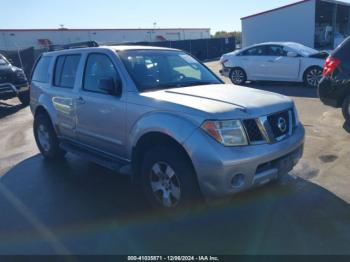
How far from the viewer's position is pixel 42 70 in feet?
21.1

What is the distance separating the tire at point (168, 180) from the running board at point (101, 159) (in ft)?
1.17

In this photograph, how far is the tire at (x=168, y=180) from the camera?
11.7 ft

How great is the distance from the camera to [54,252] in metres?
3.49

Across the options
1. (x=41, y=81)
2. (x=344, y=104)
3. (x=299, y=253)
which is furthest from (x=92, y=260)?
(x=344, y=104)

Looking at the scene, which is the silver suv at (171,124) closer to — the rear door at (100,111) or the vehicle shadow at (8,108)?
the rear door at (100,111)

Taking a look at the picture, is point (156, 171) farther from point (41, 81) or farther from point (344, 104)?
point (344, 104)

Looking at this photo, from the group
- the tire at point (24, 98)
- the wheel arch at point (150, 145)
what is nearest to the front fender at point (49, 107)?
the wheel arch at point (150, 145)

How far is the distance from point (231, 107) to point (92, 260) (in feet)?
6.33

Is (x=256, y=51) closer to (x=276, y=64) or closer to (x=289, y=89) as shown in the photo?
(x=276, y=64)

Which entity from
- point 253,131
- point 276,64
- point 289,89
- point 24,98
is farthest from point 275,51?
point 253,131

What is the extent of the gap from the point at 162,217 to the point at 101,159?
4.24 feet

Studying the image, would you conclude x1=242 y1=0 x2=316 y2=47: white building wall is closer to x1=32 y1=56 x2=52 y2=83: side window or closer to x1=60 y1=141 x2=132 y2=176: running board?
x1=32 y1=56 x2=52 y2=83: side window

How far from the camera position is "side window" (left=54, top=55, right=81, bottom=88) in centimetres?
540

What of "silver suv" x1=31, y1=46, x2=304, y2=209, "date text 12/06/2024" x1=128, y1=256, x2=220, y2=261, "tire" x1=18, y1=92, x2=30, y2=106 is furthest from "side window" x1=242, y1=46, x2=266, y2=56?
"date text 12/06/2024" x1=128, y1=256, x2=220, y2=261
